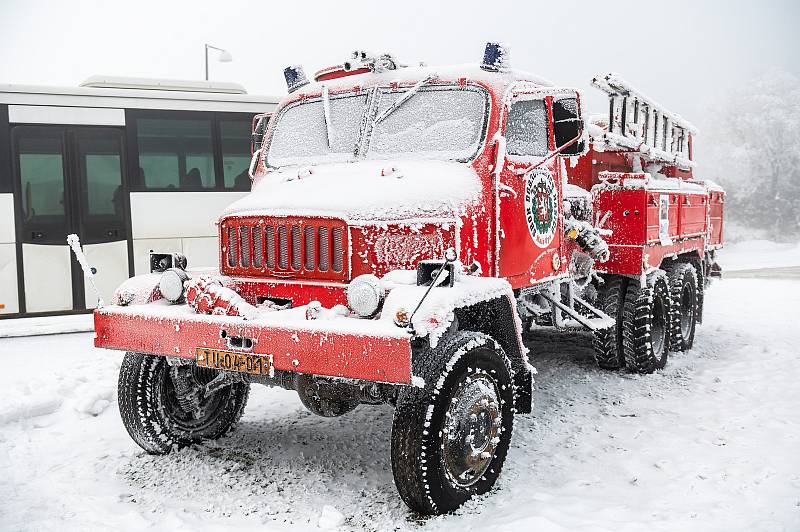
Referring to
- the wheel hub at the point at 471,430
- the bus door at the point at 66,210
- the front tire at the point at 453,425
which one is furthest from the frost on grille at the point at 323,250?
the bus door at the point at 66,210

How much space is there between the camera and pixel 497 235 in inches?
191

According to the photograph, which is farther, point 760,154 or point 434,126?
point 760,154

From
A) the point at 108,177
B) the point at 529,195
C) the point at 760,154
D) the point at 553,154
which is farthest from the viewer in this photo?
the point at 760,154

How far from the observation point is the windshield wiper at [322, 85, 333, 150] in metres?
5.37

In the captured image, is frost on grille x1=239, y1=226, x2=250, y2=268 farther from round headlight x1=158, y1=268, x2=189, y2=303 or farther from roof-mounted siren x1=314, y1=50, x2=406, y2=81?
roof-mounted siren x1=314, y1=50, x2=406, y2=81

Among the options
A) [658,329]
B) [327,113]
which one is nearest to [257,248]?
[327,113]

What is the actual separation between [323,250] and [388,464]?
1611mm

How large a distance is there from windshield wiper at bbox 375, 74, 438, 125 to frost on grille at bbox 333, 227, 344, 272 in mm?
1183

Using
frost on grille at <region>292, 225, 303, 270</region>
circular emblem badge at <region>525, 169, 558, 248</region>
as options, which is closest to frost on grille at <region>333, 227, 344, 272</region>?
frost on grille at <region>292, 225, 303, 270</region>

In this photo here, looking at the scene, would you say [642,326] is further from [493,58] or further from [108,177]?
[108,177]

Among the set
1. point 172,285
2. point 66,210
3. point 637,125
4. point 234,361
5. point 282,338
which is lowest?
point 234,361

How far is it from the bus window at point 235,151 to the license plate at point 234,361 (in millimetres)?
7404

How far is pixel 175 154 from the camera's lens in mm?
10828

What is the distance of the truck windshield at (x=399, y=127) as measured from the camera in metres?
4.97
